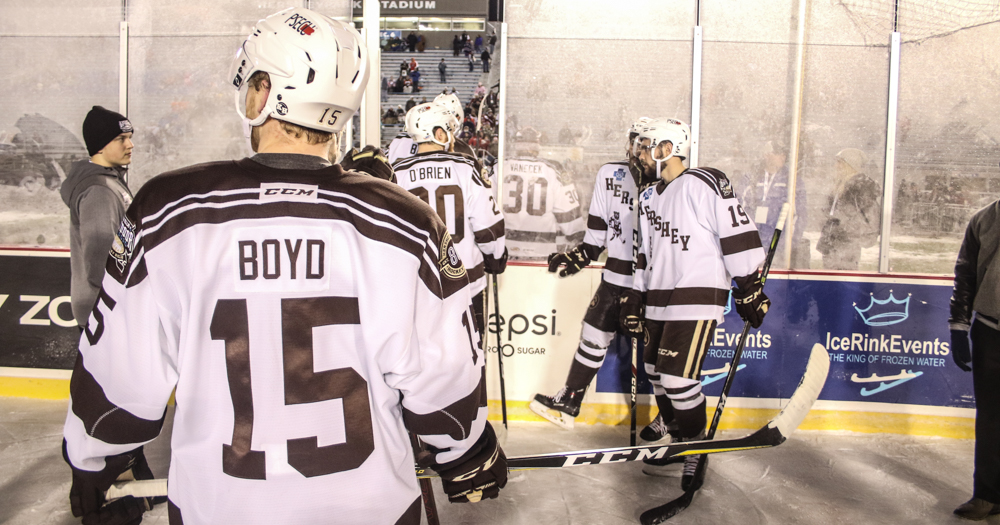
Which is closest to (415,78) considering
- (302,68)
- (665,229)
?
(665,229)

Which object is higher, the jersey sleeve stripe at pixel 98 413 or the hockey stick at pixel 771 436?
the jersey sleeve stripe at pixel 98 413

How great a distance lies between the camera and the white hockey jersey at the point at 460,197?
3.67 m

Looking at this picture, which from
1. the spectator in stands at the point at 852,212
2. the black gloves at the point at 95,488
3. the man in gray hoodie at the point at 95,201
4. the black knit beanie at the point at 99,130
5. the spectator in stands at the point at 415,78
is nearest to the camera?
the black gloves at the point at 95,488

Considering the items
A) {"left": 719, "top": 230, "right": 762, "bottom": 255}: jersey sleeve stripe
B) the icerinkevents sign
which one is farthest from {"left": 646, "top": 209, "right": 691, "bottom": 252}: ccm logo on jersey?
the icerinkevents sign

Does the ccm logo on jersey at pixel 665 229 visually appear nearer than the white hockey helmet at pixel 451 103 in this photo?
Yes

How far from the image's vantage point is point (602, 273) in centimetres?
394

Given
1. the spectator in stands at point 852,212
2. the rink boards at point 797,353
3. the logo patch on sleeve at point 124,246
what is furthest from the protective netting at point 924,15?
the logo patch on sleeve at point 124,246

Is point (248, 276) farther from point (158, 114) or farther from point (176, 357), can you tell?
point (158, 114)

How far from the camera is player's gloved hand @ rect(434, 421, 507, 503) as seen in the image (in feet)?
4.23

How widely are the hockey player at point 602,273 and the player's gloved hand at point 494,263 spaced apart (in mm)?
308

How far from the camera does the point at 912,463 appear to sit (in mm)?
3500

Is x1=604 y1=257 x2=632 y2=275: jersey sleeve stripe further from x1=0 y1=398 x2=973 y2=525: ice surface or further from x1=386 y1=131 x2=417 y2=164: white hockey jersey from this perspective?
x1=386 y1=131 x2=417 y2=164: white hockey jersey

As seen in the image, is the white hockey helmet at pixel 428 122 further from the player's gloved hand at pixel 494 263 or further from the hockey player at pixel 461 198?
the player's gloved hand at pixel 494 263

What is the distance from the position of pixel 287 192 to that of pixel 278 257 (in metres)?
0.10
